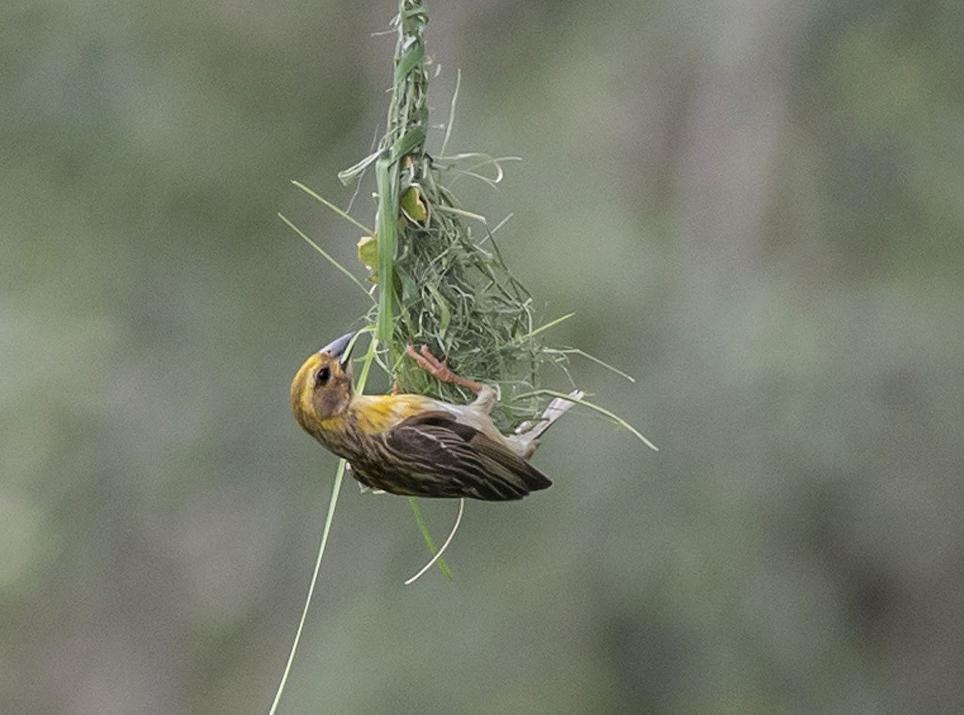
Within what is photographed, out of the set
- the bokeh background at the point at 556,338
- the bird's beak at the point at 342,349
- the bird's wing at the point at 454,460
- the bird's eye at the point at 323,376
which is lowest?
the bird's wing at the point at 454,460

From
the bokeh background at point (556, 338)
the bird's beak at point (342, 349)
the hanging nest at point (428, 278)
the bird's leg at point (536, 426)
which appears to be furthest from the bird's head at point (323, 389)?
the bokeh background at point (556, 338)

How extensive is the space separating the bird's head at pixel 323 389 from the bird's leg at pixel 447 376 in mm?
150

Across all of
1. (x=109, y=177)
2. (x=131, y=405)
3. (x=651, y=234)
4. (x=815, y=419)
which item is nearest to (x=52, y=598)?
(x=131, y=405)

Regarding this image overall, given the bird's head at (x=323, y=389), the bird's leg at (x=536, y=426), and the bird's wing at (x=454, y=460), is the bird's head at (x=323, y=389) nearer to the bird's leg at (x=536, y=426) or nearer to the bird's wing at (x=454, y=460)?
the bird's wing at (x=454, y=460)

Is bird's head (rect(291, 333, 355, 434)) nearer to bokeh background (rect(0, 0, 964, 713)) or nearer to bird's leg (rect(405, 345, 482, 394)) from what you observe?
bird's leg (rect(405, 345, 482, 394))

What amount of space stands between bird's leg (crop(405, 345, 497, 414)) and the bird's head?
150 millimetres

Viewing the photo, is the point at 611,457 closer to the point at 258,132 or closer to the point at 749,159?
the point at 749,159

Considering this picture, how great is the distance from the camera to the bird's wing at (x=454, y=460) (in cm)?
321

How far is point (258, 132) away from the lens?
805 centimetres

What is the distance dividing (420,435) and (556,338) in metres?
3.69

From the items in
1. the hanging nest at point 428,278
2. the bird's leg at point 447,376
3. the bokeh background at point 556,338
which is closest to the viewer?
the hanging nest at point 428,278

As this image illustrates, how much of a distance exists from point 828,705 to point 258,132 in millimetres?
3784

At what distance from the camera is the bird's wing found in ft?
10.5

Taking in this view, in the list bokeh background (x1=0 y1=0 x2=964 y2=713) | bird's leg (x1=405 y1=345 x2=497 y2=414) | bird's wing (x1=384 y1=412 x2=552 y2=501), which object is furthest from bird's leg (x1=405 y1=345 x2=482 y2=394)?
bokeh background (x1=0 y1=0 x2=964 y2=713)
